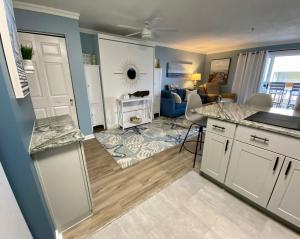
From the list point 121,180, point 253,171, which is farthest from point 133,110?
point 253,171

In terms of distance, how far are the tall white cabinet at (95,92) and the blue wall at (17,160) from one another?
8.44 feet

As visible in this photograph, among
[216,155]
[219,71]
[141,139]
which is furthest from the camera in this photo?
[219,71]

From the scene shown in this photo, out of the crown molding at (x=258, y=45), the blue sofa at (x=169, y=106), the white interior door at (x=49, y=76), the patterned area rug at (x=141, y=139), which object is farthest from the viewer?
the blue sofa at (x=169, y=106)

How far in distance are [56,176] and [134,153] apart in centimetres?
152

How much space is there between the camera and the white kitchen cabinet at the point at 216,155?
165 centimetres

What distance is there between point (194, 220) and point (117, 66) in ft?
11.2

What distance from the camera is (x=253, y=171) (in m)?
1.46

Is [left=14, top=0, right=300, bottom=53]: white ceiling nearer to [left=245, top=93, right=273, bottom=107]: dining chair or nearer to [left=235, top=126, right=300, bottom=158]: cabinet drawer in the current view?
[left=245, top=93, right=273, bottom=107]: dining chair

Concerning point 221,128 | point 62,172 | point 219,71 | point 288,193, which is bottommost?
point 288,193

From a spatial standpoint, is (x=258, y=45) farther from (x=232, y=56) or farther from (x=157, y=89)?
(x=157, y=89)

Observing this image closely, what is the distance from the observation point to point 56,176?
115 centimetres

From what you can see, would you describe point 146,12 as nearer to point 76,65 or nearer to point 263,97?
point 76,65

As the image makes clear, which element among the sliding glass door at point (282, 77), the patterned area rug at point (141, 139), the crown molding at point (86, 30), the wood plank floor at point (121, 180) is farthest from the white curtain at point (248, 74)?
the crown molding at point (86, 30)

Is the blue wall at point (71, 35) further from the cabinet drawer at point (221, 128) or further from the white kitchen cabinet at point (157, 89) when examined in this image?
the cabinet drawer at point (221, 128)
